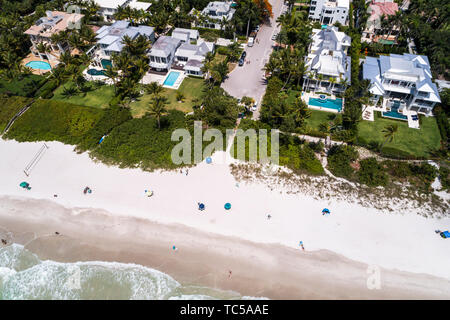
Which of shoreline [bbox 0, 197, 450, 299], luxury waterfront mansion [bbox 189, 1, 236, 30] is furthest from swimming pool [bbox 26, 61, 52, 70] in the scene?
luxury waterfront mansion [bbox 189, 1, 236, 30]

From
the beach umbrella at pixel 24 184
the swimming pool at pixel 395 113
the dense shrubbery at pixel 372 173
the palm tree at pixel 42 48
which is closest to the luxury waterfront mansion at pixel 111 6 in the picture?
the palm tree at pixel 42 48

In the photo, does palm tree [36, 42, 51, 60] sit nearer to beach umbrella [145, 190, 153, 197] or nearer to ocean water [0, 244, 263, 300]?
beach umbrella [145, 190, 153, 197]

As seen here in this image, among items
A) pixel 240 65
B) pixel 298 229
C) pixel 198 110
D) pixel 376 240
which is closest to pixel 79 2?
pixel 240 65

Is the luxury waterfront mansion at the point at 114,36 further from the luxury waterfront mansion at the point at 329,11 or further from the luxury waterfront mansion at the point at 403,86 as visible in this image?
the luxury waterfront mansion at the point at 403,86

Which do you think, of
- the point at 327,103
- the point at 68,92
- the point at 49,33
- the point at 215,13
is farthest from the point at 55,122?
the point at 327,103

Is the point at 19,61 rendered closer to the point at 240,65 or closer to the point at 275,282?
the point at 240,65

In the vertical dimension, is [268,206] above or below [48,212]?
above

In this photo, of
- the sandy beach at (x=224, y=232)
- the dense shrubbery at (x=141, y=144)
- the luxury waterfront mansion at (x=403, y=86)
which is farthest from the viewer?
the luxury waterfront mansion at (x=403, y=86)
